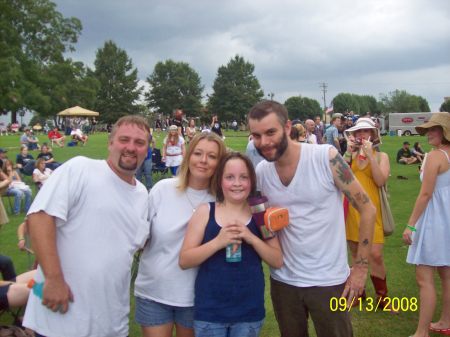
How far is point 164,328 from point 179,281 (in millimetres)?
353

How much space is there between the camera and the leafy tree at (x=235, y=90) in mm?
88062

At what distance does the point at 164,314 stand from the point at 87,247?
0.73m

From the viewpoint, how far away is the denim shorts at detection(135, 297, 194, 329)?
2838 mm

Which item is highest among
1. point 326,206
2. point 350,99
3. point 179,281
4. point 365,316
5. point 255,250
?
point 350,99

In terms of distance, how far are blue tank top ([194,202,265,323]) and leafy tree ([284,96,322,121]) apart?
111324 mm

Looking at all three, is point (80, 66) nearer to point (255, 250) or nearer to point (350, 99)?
point (255, 250)

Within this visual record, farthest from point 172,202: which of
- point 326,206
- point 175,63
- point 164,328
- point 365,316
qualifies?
point 175,63

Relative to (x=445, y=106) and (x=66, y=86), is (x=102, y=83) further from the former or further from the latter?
(x=445, y=106)

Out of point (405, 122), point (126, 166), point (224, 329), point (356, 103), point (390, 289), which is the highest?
point (356, 103)

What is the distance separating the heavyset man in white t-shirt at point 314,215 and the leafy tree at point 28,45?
3755 cm

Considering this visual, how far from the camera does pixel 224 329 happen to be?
8.74ft

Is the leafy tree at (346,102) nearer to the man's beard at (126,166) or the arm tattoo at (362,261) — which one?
the arm tattoo at (362,261)

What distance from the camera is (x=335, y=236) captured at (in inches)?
113

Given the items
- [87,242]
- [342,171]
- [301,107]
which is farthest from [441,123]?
[301,107]
